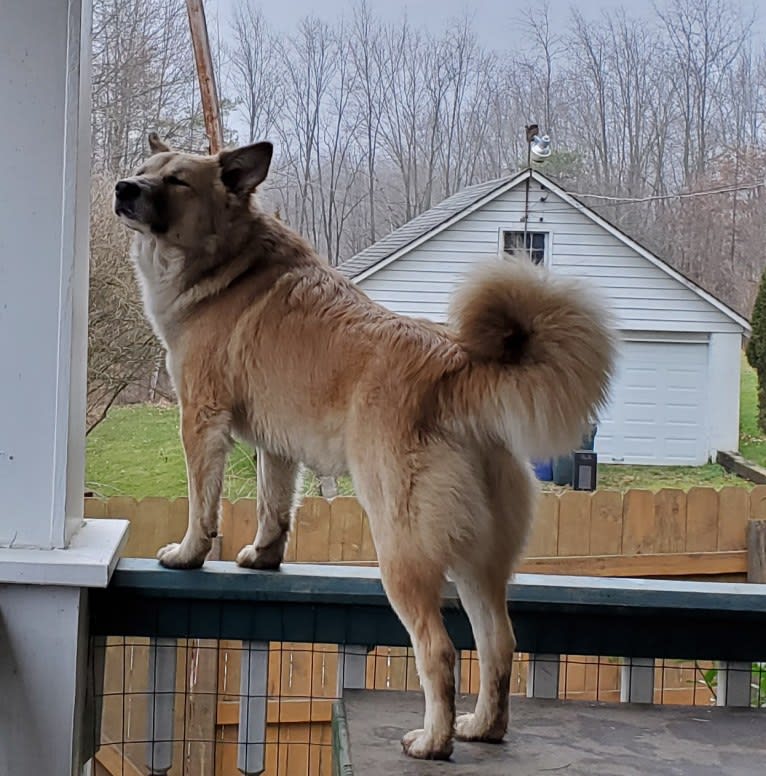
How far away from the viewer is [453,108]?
186cm

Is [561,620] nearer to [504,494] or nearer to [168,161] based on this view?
[504,494]

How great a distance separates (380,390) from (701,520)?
2.88 feet

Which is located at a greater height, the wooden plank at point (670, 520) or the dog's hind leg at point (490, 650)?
the wooden plank at point (670, 520)

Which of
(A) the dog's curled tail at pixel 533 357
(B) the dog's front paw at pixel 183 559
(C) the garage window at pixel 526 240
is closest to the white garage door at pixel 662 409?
(C) the garage window at pixel 526 240

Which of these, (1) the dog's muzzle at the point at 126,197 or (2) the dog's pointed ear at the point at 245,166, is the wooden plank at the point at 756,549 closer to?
(2) the dog's pointed ear at the point at 245,166

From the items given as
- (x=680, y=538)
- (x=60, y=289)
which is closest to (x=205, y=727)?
(x=60, y=289)

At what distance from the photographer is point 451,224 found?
184 cm

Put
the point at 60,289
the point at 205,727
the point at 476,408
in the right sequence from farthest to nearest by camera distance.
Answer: the point at 205,727 → the point at 60,289 → the point at 476,408

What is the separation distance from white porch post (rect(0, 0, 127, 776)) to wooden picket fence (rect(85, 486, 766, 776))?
0.25 metres

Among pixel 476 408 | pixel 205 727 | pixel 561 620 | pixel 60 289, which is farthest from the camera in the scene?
pixel 205 727

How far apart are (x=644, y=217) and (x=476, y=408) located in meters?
0.76

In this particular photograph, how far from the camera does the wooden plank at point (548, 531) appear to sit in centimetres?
184

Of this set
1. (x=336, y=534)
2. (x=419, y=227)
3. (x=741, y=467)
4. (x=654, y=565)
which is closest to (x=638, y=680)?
(x=654, y=565)

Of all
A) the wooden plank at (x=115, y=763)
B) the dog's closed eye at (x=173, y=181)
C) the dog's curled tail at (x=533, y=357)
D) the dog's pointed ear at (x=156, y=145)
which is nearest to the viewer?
the dog's curled tail at (x=533, y=357)
